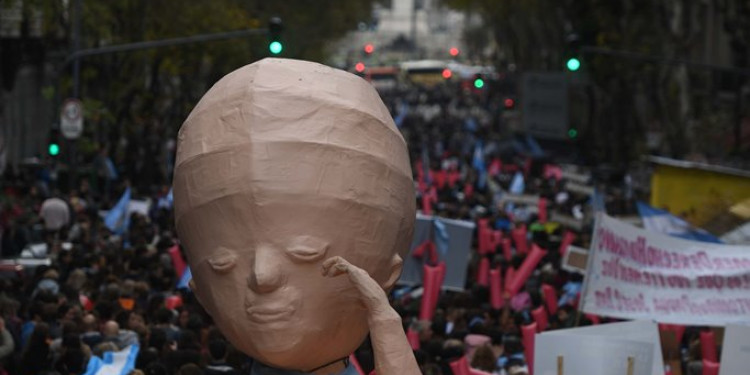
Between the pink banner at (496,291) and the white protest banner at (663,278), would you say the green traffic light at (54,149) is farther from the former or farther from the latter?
the white protest banner at (663,278)

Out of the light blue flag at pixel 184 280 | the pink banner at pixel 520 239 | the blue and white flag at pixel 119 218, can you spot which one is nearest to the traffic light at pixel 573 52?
the pink banner at pixel 520 239

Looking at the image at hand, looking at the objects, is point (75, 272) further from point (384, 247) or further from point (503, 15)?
point (503, 15)

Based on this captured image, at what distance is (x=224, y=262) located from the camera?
247 inches

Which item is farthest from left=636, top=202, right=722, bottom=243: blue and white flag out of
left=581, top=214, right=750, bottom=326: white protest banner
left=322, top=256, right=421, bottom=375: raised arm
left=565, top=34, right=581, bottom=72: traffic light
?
left=322, top=256, right=421, bottom=375: raised arm

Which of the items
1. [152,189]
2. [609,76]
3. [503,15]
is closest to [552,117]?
[609,76]

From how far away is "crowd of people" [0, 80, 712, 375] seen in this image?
10.8 meters

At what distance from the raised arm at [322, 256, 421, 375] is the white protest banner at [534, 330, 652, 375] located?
201cm

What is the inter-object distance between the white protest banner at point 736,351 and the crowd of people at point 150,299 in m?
1.91

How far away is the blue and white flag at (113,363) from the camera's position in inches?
381

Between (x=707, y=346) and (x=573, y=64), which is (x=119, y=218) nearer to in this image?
(x=573, y=64)

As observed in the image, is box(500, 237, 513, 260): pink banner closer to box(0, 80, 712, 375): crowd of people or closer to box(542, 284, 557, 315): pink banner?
box(0, 80, 712, 375): crowd of people

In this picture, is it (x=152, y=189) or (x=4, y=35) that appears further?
(x=4, y=35)

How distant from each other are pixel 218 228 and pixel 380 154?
0.68m

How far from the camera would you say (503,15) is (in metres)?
60.3
